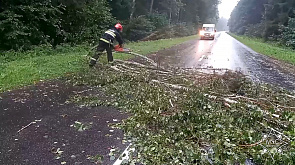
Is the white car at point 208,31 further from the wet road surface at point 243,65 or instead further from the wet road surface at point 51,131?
the wet road surface at point 51,131

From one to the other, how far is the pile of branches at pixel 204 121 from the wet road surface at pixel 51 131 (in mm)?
424

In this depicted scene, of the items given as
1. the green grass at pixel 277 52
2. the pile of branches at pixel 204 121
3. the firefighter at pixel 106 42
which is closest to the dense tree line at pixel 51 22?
the firefighter at pixel 106 42

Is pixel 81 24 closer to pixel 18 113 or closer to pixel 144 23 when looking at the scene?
pixel 144 23

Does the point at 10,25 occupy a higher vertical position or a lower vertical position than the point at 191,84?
higher

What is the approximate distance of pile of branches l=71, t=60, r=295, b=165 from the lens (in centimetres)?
364

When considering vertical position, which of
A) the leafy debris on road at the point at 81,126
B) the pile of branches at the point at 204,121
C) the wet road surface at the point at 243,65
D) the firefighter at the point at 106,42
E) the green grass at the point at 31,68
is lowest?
the wet road surface at the point at 243,65

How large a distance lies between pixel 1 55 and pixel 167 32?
89.1 feet

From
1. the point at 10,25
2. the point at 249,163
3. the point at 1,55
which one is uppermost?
the point at 10,25

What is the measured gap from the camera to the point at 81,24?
60.5ft

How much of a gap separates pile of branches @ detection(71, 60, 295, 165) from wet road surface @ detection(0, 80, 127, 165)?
1.39 ft

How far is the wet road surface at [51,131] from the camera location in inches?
147

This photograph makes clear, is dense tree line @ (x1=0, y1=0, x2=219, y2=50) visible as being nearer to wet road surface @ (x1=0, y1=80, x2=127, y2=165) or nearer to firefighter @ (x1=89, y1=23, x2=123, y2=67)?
firefighter @ (x1=89, y1=23, x2=123, y2=67)

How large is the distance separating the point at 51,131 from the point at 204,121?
8.95 ft

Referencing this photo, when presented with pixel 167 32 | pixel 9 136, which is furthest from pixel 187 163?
pixel 167 32
